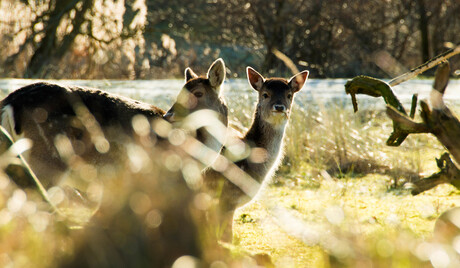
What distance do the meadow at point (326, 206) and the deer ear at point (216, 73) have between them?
1282 mm

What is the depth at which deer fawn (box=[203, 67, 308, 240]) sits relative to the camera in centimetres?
566

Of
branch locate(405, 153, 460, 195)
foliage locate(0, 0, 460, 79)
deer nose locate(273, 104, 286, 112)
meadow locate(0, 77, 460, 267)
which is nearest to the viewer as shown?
meadow locate(0, 77, 460, 267)

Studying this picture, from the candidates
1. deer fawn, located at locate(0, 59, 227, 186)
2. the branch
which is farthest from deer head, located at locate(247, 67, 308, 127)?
the branch

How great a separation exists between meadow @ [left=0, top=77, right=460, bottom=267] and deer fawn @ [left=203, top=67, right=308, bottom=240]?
328 mm

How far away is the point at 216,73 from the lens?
5996 millimetres

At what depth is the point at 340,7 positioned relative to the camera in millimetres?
19031

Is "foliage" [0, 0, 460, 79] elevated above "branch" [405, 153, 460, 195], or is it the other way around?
"branch" [405, 153, 460, 195]

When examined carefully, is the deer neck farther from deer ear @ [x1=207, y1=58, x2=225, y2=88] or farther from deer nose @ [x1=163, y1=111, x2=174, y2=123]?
deer nose @ [x1=163, y1=111, x2=174, y2=123]

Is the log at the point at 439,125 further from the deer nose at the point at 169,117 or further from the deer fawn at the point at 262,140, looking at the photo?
the deer nose at the point at 169,117

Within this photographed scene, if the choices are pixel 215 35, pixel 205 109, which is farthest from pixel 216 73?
pixel 215 35

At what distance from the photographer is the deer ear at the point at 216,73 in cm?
593

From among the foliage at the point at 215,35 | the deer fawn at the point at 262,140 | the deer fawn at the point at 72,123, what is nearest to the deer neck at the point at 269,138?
the deer fawn at the point at 262,140

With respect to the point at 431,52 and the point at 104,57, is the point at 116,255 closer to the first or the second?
the point at 104,57

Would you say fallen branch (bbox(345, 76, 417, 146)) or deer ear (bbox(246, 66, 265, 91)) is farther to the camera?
deer ear (bbox(246, 66, 265, 91))
